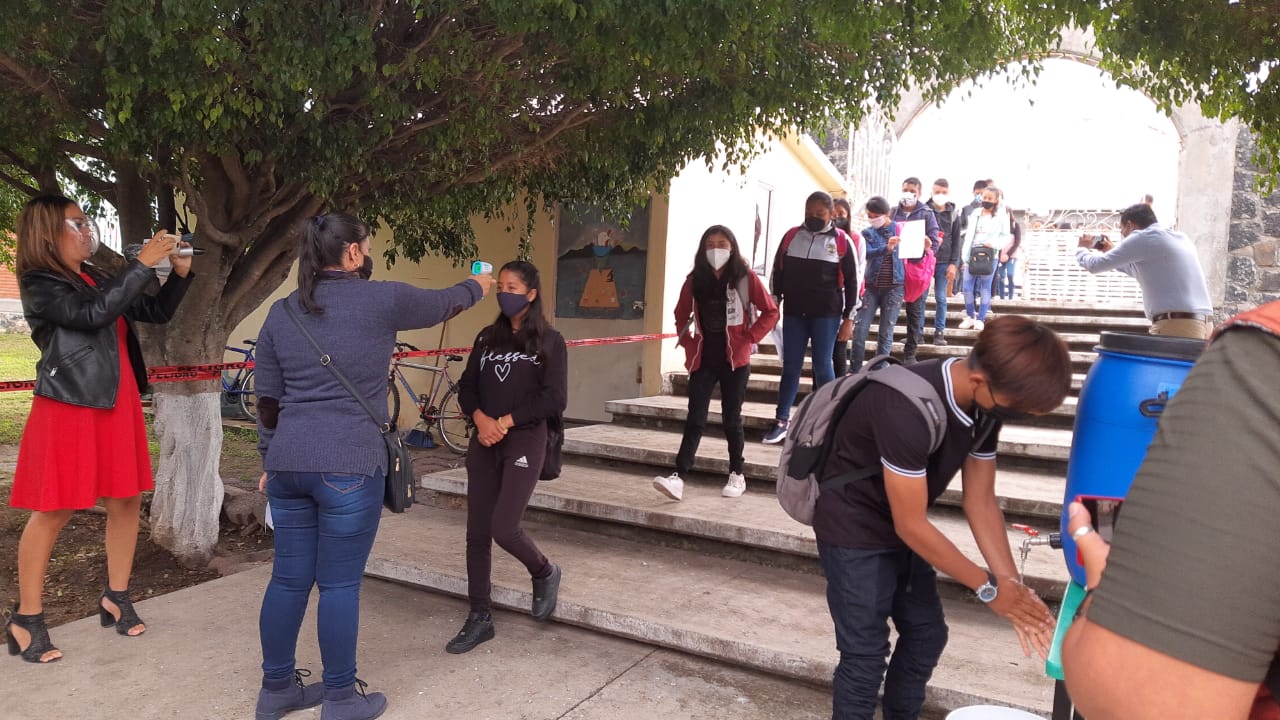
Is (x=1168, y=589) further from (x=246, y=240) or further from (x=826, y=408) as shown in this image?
(x=246, y=240)

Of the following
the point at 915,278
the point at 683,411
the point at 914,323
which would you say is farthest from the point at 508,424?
the point at 914,323

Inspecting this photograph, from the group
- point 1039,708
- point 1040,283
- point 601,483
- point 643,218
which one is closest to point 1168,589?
point 1039,708

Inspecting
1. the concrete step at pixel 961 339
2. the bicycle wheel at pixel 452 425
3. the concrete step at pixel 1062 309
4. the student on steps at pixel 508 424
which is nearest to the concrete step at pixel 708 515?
the student on steps at pixel 508 424

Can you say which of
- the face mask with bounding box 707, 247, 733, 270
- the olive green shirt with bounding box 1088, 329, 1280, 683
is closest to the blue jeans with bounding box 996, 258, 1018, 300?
the face mask with bounding box 707, 247, 733, 270

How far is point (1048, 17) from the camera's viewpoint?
3807mm

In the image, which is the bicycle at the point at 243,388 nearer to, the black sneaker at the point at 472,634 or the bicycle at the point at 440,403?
the bicycle at the point at 440,403

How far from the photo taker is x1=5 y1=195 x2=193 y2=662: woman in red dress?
391cm

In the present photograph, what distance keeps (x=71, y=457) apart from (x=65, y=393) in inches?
11.5

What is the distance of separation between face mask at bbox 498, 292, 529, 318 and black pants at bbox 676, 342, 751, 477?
6.31 ft

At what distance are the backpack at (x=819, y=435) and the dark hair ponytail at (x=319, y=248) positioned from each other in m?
1.79

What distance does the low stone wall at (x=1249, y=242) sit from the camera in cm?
1095

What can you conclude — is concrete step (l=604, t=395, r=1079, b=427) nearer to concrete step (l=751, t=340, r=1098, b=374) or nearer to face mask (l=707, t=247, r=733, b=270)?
concrete step (l=751, t=340, r=1098, b=374)

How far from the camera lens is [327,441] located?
10.6 ft

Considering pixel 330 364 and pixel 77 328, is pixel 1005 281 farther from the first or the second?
pixel 77 328
